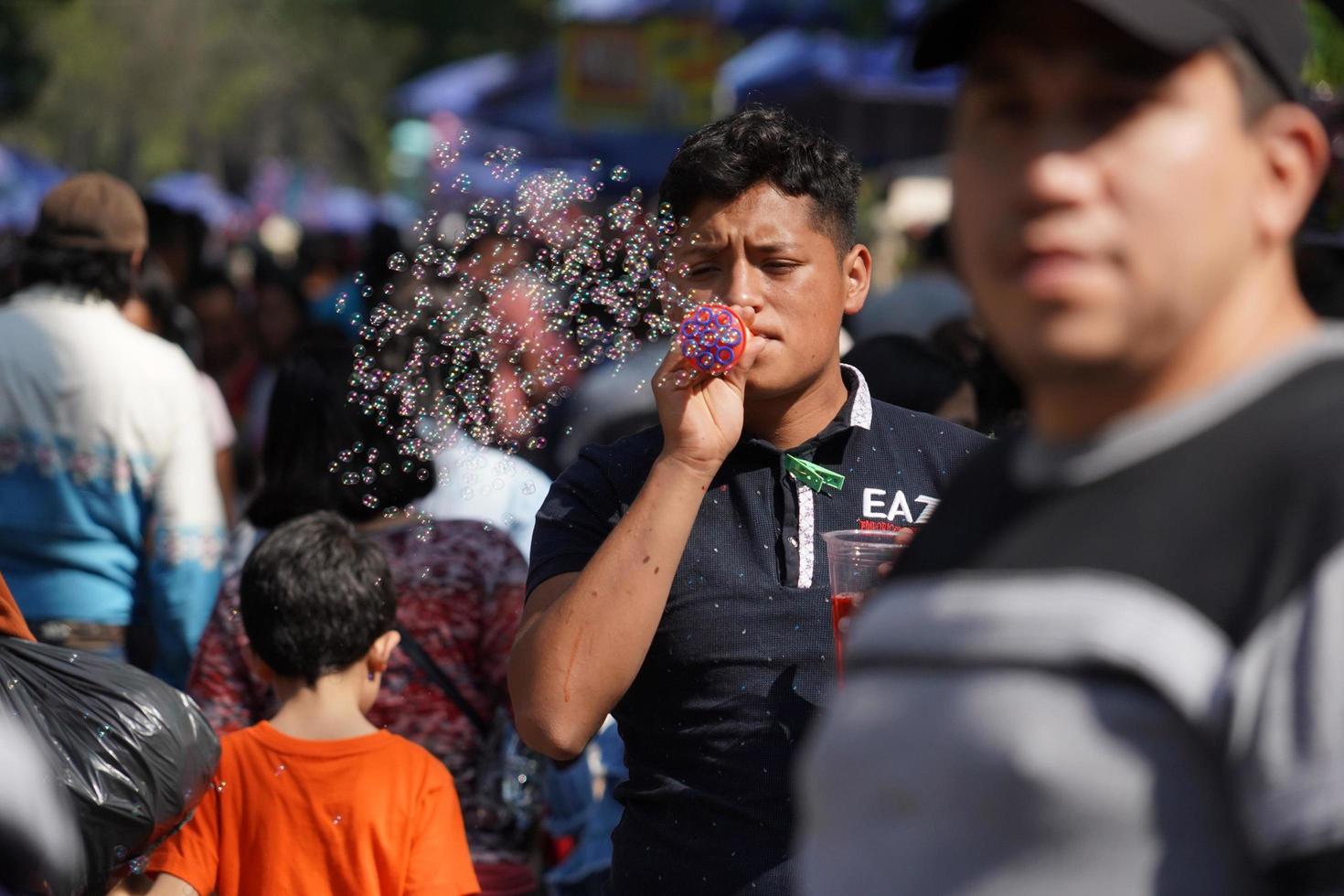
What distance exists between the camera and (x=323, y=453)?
376 centimetres

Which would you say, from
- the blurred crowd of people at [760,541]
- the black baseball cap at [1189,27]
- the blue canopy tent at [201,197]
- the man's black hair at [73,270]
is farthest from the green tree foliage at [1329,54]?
the blue canopy tent at [201,197]

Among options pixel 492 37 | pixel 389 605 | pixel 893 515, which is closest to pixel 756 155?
pixel 893 515

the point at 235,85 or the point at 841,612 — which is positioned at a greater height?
the point at 841,612

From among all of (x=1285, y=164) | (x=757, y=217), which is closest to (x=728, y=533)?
(x=757, y=217)

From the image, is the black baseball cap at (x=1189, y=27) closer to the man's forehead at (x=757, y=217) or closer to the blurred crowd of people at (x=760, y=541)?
the blurred crowd of people at (x=760, y=541)

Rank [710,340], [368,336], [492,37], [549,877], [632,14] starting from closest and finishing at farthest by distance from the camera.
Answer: [710,340] < [368,336] < [549,877] < [632,14] < [492,37]

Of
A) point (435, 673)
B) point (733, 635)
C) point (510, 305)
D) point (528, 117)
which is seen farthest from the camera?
point (528, 117)

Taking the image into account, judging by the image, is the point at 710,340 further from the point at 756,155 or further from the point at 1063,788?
the point at 1063,788

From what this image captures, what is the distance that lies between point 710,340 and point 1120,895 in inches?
60.7

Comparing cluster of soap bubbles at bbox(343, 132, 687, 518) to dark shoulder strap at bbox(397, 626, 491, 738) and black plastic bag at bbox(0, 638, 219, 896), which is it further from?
black plastic bag at bbox(0, 638, 219, 896)

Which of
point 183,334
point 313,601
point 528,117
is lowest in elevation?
point 528,117

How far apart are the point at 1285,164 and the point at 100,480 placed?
11.8 ft

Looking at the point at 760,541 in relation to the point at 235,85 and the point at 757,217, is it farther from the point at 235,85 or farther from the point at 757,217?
the point at 235,85

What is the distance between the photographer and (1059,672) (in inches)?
41.2
